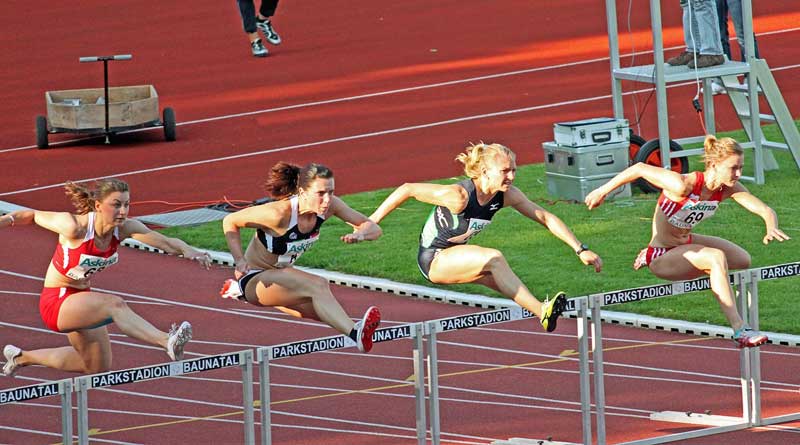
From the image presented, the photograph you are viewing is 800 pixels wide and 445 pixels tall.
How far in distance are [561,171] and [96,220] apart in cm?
788

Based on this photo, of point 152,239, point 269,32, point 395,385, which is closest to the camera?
→ point 152,239

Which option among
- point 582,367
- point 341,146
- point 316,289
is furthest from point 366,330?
point 341,146

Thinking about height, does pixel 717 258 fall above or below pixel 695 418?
above

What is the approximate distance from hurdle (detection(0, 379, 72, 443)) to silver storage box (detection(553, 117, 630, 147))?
8.33m

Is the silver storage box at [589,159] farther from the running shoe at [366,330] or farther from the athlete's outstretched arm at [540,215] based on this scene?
the running shoe at [366,330]

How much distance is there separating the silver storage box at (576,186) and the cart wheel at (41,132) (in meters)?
5.97

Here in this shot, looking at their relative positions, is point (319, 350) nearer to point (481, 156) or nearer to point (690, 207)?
point (481, 156)

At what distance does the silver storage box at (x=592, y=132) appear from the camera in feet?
51.8

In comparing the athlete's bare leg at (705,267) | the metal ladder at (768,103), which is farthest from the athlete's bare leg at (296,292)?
the metal ladder at (768,103)

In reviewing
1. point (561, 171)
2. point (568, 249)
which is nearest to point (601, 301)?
point (568, 249)

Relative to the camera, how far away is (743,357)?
34.1 feet

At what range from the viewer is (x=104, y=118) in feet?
60.2

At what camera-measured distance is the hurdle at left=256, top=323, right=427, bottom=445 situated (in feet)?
29.1

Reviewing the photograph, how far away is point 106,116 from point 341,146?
8.87 ft
